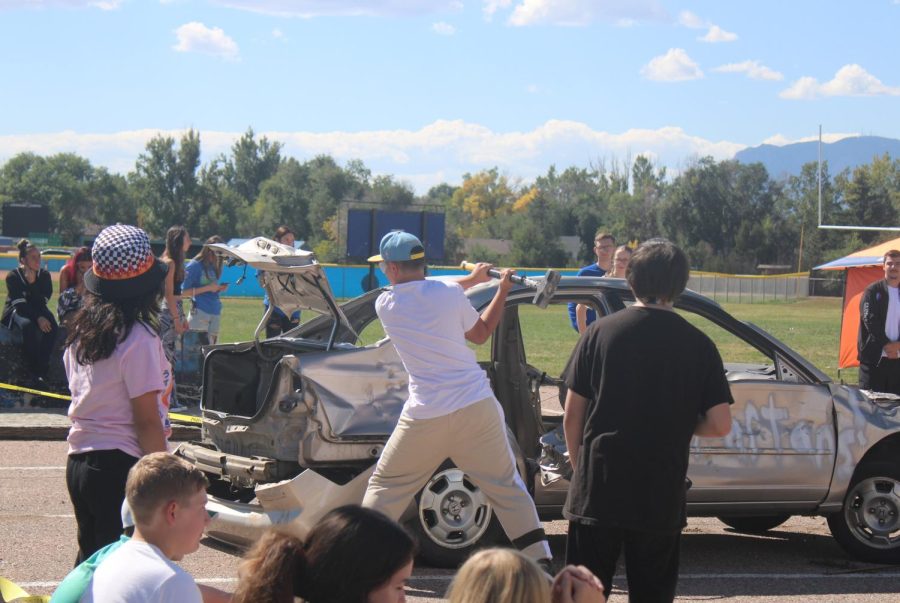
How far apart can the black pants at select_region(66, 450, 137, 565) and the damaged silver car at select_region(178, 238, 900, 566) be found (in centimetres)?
187

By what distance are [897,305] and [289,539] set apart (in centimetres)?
835

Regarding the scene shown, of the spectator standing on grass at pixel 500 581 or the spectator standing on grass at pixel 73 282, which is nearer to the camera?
the spectator standing on grass at pixel 500 581

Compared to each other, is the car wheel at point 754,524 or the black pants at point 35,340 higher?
the black pants at point 35,340

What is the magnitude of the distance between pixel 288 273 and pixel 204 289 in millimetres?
5794

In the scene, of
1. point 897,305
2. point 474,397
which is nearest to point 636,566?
point 474,397

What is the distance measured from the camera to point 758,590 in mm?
6656

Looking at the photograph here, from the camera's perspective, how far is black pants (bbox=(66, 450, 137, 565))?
439cm

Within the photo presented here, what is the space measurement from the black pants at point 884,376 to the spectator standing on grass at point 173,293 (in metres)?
6.10

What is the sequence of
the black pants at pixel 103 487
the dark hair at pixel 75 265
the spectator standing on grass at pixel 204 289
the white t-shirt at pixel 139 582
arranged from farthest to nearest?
the spectator standing on grass at pixel 204 289
the dark hair at pixel 75 265
the black pants at pixel 103 487
the white t-shirt at pixel 139 582

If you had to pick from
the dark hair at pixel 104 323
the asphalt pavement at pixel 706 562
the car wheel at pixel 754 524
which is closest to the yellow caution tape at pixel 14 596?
the dark hair at pixel 104 323

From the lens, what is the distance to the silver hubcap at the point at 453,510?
6.55 meters

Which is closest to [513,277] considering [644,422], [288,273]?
[288,273]

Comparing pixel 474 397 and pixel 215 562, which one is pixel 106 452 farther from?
pixel 215 562

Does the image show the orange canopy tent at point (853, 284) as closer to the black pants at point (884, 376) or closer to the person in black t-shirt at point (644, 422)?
the black pants at point (884, 376)
